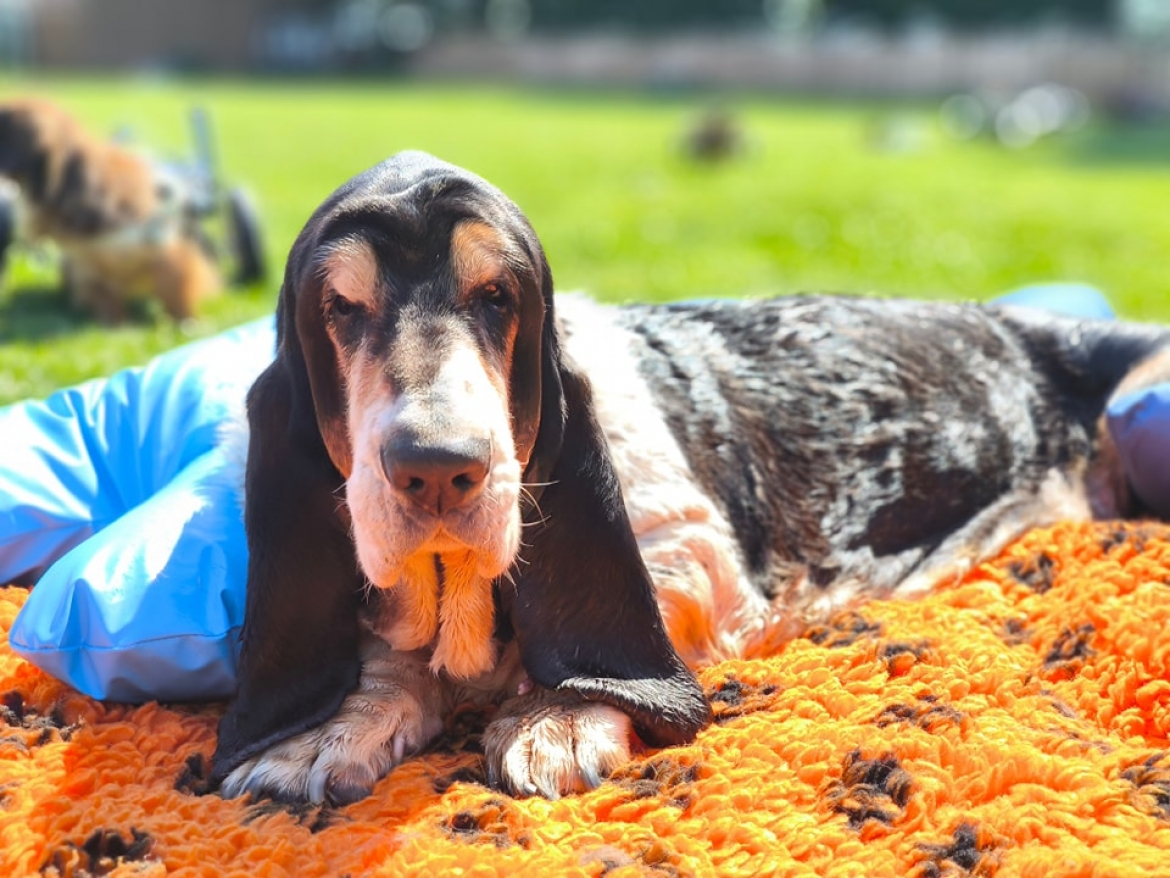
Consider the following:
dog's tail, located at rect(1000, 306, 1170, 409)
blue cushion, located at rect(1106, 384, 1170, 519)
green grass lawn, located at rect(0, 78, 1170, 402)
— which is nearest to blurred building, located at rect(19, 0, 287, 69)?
green grass lawn, located at rect(0, 78, 1170, 402)

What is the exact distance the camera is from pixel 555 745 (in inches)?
106

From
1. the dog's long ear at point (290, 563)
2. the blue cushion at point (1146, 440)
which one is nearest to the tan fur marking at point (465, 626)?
the dog's long ear at point (290, 563)

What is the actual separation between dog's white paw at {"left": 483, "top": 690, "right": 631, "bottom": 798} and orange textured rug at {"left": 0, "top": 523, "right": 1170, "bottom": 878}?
5 cm

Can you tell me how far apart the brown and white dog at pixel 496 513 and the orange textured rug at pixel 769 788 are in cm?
12

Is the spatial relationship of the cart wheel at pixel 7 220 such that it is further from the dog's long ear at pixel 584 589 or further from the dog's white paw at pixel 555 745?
the dog's white paw at pixel 555 745

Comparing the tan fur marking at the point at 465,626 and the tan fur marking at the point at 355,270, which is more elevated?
the tan fur marking at the point at 355,270

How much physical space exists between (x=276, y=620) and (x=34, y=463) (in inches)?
46.6

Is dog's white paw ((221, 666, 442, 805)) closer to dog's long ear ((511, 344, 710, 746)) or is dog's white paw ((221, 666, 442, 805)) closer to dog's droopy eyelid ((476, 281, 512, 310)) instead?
dog's long ear ((511, 344, 710, 746))

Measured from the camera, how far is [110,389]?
3822mm

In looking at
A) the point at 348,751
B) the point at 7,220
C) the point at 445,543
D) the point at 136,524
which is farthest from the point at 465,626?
the point at 7,220

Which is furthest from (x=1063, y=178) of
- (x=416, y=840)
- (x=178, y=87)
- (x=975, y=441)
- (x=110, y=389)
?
(x=178, y=87)

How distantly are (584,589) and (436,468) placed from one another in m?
0.66

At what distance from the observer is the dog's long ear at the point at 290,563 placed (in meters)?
2.76

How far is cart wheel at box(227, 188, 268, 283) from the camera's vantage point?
7.45 m
